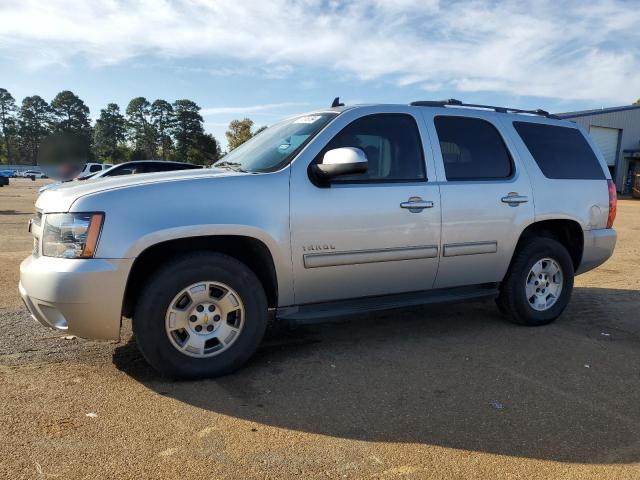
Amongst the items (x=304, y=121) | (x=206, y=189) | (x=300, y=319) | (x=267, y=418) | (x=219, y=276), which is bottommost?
(x=267, y=418)

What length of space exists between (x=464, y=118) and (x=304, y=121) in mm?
1460

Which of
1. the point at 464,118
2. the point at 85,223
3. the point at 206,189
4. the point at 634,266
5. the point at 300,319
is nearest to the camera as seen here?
the point at 85,223

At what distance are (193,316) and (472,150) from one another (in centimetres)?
280

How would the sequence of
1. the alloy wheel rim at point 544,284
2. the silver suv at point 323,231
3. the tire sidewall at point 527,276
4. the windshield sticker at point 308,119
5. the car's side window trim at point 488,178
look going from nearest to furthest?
the silver suv at point 323,231
the windshield sticker at point 308,119
the car's side window trim at point 488,178
the tire sidewall at point 527,276
the alloy wheel rim at point 544,284

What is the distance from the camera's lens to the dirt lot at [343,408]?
8.43 feet

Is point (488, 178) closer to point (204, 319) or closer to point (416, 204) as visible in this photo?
point (416, 204)

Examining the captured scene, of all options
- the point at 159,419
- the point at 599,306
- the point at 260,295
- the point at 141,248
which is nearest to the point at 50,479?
the point at 159,419

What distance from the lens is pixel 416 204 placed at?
410 cm

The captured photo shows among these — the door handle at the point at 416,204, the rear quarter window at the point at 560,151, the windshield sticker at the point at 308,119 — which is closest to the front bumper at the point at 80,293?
the windshield sticker at the point at 308,119

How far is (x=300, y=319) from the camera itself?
12.2 feet

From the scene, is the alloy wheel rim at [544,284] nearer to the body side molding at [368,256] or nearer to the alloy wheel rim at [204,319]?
the body side molding at [368,256]

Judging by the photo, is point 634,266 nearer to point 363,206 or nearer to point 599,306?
point 599,306

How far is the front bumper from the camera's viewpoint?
315 cm

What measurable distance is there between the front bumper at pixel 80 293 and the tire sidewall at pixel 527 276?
3.43 meters
